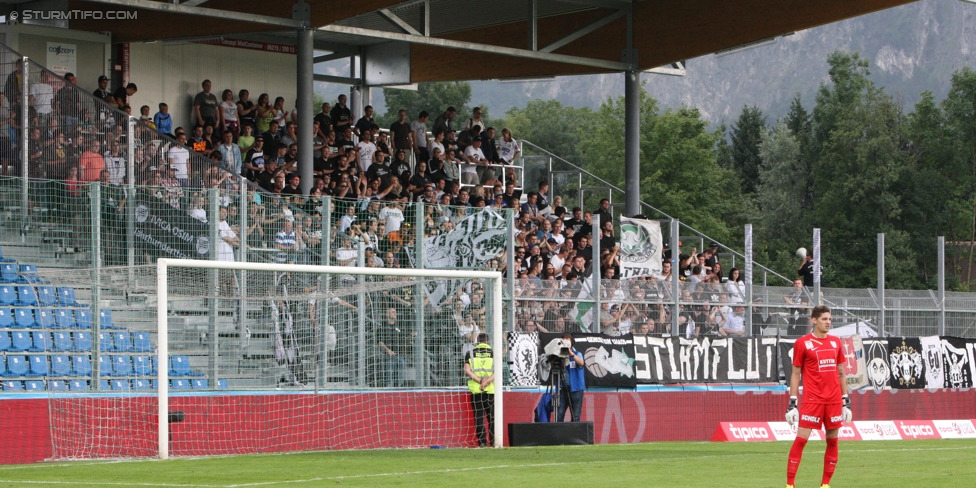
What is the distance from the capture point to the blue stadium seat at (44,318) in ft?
59.5

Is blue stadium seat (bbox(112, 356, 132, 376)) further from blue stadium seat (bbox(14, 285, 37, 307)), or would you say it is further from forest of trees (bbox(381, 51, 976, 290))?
forest of trees (bbox(381, 51, 976, 290))

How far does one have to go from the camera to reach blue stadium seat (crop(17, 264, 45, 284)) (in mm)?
18688

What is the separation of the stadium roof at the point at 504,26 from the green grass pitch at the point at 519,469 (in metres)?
9.83

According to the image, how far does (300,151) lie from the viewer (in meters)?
24.7

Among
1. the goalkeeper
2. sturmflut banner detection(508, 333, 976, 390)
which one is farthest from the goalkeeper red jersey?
sturmflut banner detection(508, 333, 976, 390)

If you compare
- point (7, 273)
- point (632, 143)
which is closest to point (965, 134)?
point (632, 143)

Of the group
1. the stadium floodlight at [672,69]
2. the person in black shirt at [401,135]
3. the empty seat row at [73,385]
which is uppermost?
the stadium floodlight at [672,69]

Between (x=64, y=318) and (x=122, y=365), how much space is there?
1.00 m

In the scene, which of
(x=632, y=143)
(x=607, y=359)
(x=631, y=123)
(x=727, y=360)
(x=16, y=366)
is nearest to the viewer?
(x=16, y=366)

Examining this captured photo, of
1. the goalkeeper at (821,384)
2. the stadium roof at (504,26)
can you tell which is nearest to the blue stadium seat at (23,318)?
the stadium roof at (504,26)

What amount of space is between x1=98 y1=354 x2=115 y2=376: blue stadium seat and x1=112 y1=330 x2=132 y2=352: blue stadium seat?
181 mm

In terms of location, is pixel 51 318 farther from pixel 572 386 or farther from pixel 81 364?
pixel 572 386

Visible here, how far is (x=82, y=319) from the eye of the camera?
703 inches

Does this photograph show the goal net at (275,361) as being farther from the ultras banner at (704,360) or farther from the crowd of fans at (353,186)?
the ultras banner at (704,360)
